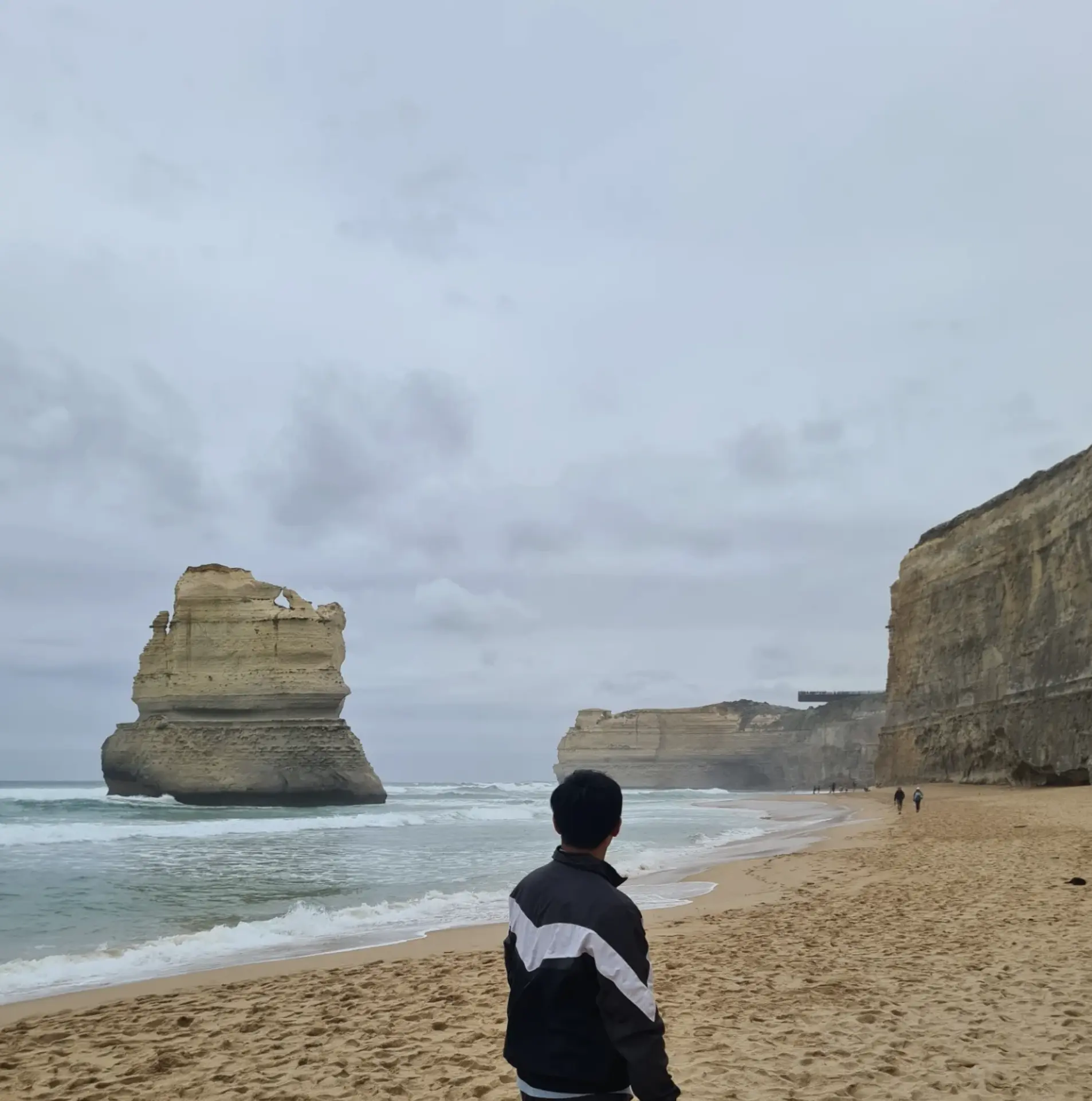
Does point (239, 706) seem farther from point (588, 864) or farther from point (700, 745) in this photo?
point (700, 745)

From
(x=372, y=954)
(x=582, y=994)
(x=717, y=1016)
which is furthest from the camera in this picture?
(x=372, y=954)

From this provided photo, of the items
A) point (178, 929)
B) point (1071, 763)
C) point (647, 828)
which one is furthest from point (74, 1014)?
point (1071, 763)

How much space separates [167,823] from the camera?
1154 inches

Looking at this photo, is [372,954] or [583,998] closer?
[583,998]

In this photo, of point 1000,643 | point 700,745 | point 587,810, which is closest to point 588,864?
point 587,810

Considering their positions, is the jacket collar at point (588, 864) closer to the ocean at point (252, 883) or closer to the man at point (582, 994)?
the man at point (582, 994)

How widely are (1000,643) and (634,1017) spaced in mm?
39823

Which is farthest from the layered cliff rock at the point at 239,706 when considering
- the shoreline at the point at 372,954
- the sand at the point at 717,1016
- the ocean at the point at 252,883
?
the sand at the point at 717,1016

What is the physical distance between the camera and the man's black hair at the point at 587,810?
8.36 ft

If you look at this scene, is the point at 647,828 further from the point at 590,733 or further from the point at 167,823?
the point at 590,733

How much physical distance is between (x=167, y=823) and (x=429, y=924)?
2182 centimetres

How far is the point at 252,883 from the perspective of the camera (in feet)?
49.5

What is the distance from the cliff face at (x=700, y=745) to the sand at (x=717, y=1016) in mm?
93073

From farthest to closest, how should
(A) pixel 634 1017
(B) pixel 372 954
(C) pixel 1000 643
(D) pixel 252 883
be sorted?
(C) pixel 1000 643, (D) pixel 252 883, (B) pixel 372 954, (A) pixel 634 1017
